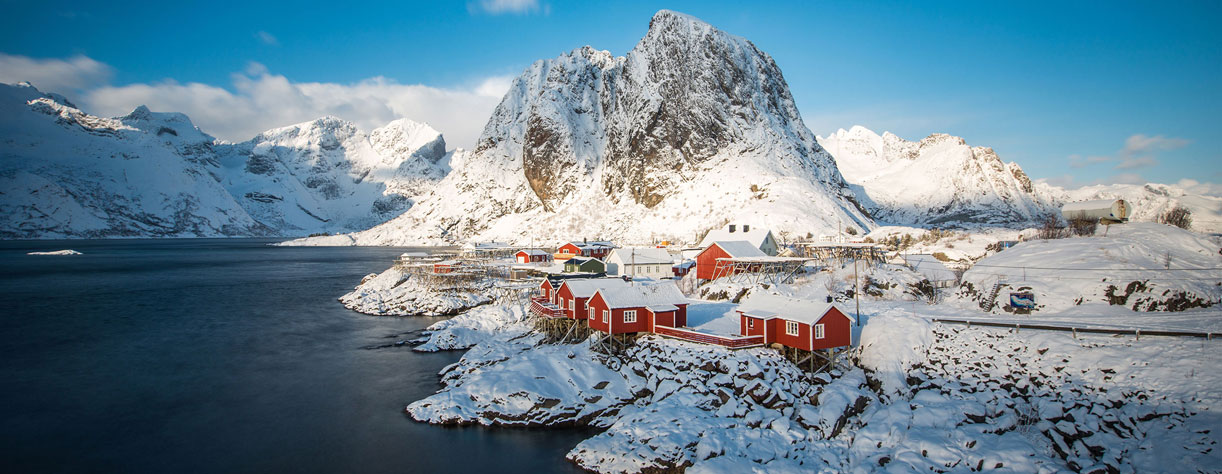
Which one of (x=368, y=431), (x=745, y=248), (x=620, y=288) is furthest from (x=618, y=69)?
(x=368, y=431)

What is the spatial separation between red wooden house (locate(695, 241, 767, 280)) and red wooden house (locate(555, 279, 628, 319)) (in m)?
14.6

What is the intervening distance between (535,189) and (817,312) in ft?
468

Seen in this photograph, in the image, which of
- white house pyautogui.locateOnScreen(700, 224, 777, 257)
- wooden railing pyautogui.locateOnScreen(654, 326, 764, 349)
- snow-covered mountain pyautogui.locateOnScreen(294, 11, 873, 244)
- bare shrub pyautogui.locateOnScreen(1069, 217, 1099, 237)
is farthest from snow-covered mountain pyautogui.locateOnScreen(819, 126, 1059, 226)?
wooden railing pyautogui.locateOnScreen(654, 326, 764, 349)

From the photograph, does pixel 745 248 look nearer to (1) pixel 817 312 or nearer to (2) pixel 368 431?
(1) pixel 817 312

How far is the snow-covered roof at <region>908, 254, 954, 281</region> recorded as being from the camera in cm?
4172

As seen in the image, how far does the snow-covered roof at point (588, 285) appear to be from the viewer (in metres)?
33.5

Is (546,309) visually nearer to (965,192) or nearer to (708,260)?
(708,260)

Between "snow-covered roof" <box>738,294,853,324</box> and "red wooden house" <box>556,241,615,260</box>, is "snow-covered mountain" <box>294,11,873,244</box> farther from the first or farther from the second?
"snow-covered roof" <box>738,294,853,324</box>

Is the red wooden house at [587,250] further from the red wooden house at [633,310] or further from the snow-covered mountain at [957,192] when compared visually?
the snow-covered mountain at [957,192]

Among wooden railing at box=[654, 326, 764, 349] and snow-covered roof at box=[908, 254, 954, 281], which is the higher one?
snow-covered roof at box=[908, 254, 954, 281]

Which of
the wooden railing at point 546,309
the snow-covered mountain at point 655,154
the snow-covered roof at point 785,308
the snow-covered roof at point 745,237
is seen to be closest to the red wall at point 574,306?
the wooden railing at point 546,309

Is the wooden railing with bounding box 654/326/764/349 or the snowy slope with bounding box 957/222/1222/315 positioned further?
the wooden railing with bounding box 654/326/764/349

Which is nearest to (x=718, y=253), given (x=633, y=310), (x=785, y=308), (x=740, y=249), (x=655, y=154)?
(x=740, y=249)

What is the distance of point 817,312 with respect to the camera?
1014 inches
